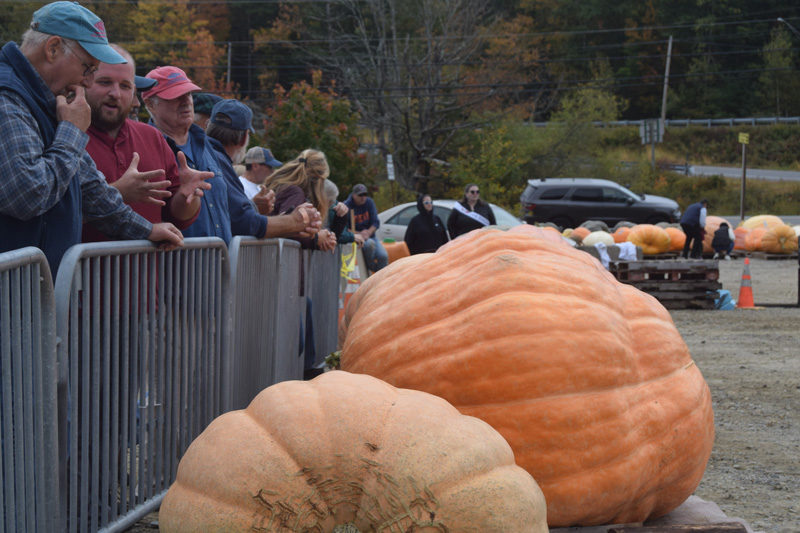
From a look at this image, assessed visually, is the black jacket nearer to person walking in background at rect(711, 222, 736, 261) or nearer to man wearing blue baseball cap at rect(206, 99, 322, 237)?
man wearing blue baseball cap at rect(206, 99, 322, 237)

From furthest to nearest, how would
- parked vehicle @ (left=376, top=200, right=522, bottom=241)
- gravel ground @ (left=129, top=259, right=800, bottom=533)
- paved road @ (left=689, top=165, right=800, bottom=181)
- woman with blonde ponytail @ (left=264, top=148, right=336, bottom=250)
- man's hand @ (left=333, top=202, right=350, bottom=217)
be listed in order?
paved road @ (left=689, top=165, right=800, bottom=181) < parked vehicle @ (left=376, top=200, right=522, bottom=241) < man's hand @ (left=333, top=202, right=350, bottom=217) < woman with blonde ponytail @ (left=264, top=148, right=336, bottom=250) < gravel ground @ (left=129, top=259, right=800, bottom=533)

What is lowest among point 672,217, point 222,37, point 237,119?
point 672,217

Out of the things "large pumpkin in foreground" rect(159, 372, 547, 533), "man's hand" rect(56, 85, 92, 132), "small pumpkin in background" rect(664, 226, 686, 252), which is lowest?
"small pumpkin in background" rect(664, 226, 686, 252)

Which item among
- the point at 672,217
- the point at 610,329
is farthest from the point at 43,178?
the point at 672,217

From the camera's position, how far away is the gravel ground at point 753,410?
4535 mm

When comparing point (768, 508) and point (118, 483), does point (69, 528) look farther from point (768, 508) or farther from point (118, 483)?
point (768, 508)

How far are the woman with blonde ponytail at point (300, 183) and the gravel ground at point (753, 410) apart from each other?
11.4ft

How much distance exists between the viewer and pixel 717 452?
18.3 feet

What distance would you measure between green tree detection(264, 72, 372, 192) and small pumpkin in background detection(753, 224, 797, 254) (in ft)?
37.3

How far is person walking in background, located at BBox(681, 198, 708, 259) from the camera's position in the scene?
72.8ft

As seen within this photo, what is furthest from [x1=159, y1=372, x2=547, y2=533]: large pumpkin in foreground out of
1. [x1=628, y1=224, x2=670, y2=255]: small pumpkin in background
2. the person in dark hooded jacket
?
[x1=628, y1=224, x2=670, y2=255]: small pumpkin in background

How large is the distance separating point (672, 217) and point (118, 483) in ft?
102

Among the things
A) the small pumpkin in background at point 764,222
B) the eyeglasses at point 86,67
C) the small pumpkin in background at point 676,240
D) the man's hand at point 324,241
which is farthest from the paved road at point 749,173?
the eyeglasses at point 86,67

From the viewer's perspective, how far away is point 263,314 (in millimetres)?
4930
